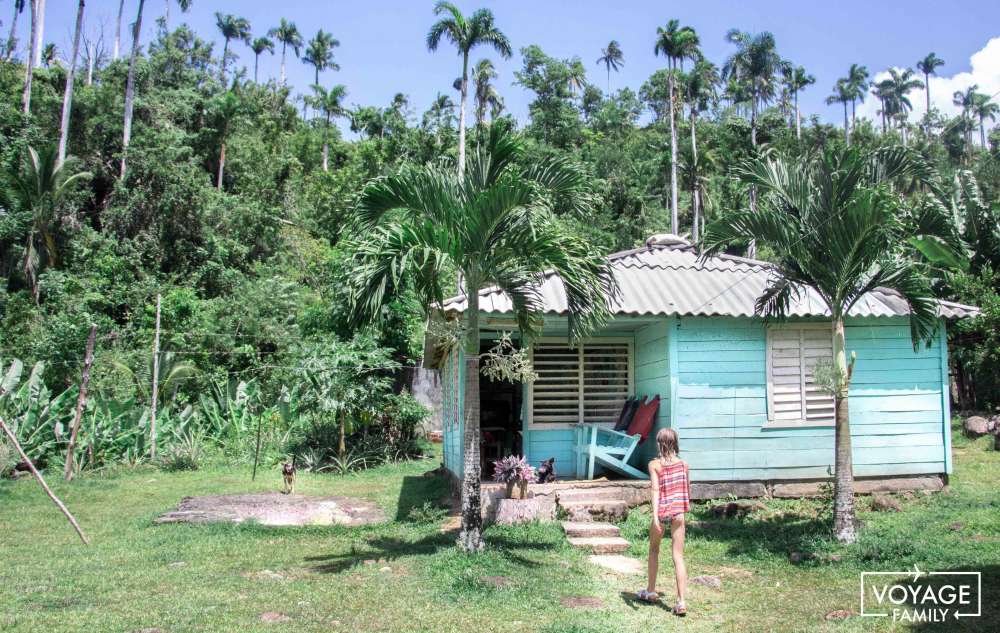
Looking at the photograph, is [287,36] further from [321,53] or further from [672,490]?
[672,490]

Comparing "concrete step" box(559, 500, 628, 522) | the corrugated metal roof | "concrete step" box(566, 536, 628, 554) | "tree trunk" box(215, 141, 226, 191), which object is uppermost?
"tree trunk" box(215, 141, 226, 191)

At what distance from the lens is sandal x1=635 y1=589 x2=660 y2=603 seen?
242 inches

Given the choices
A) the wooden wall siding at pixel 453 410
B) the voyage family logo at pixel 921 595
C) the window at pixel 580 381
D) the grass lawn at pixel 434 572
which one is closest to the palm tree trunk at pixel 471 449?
the grass lawn at pixel 434 572

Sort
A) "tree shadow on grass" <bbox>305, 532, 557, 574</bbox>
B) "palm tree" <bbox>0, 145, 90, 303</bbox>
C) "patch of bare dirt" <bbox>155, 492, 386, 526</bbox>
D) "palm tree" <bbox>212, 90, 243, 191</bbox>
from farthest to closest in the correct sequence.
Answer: "palm tree" <bbox>212, 90, 243, 191</bbox> → "palm tree" <bbox>0, 145, 90, 303</bbox> → "patch of bare dirt" <bbox>155, 492, 386, 526</bbox> → "tree shadow on grass" <bbox>305, 532, 557, 574</bbox>

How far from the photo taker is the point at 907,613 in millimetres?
5746

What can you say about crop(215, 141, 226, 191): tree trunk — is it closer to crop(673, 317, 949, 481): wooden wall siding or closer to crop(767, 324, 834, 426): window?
crop(673, 317, 949, 481): wooden wall siding

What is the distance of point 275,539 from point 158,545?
1.30m

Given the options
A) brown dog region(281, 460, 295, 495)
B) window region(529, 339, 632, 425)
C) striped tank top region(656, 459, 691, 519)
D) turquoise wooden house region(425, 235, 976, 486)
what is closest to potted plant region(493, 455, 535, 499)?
turquoise wooden house region(425, 235, 976, 486)

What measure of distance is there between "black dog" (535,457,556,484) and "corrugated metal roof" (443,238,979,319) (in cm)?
216

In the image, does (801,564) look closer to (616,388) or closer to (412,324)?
(616,388)

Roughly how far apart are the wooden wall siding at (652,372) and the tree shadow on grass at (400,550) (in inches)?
123

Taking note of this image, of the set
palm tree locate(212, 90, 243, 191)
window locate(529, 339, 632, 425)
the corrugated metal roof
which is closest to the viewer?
the corrugated metal roof

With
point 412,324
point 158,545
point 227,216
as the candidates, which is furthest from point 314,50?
point 158,545

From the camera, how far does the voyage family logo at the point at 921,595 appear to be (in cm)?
570
